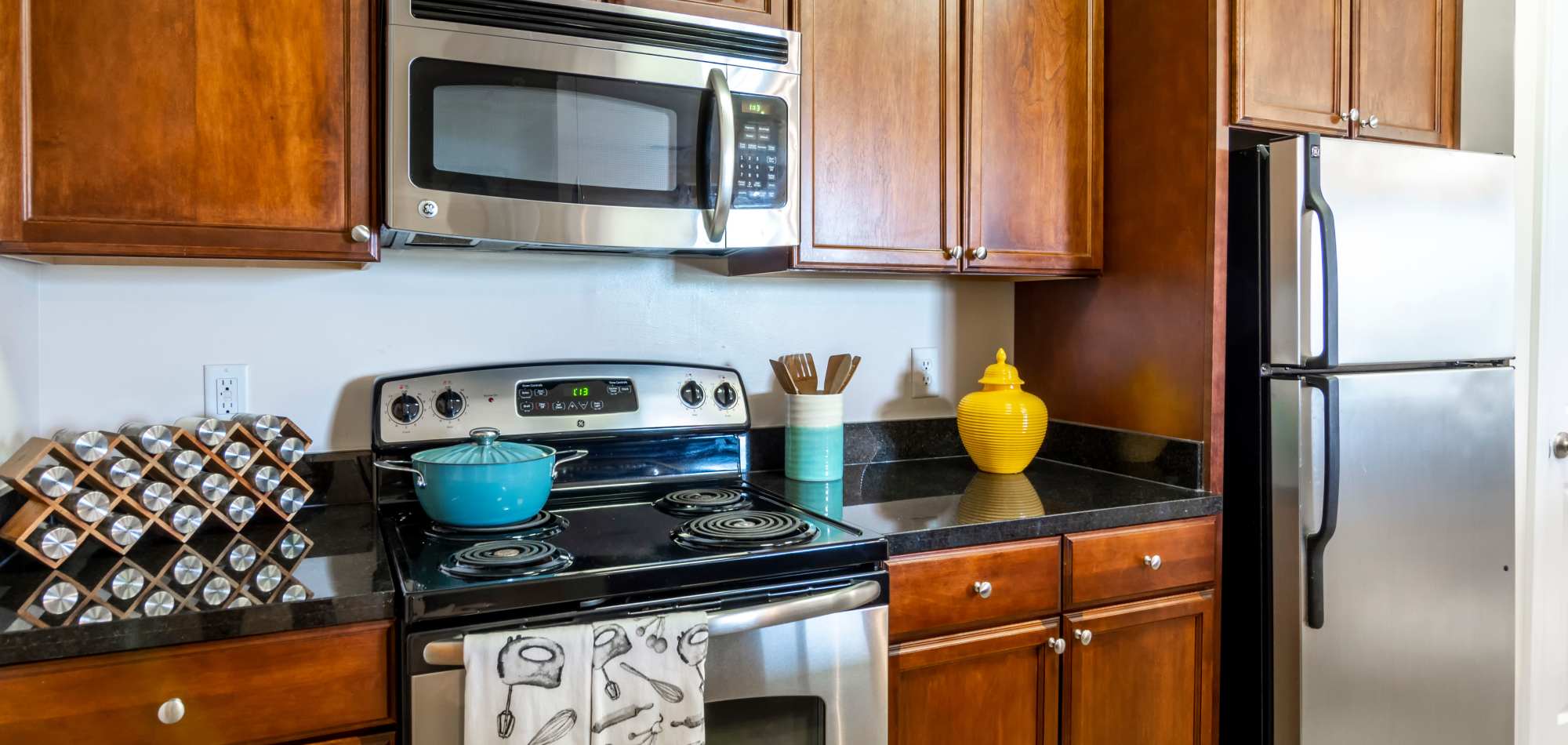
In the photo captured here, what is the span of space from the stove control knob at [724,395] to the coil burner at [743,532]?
1.35ft


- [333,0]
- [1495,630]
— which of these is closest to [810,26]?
[333,0]

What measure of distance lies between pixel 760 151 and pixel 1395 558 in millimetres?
1512

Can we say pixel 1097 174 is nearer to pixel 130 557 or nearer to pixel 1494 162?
pixel 1494 162

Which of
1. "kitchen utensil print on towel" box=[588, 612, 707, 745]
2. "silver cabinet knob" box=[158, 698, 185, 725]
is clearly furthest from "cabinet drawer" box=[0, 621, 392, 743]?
"kitchen utensil print on towel" box=[588, 612, 707, 745]

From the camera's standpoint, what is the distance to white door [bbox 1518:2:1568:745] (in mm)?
2322

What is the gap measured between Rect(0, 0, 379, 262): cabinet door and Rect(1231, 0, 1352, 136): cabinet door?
1.62 metres

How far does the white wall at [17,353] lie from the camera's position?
1.42 meters

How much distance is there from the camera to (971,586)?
1625mm

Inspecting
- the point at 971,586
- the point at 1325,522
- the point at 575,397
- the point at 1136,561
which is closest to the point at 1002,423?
the point at 1136,561

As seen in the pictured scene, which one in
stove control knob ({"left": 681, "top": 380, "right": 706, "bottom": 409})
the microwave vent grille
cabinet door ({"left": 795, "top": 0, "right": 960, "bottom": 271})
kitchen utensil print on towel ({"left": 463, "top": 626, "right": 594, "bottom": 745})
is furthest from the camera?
stove control knob ({"left": 681, "top": 380, "right": 706, "bottom": 409})

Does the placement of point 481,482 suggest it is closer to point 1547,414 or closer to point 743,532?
point 743,532

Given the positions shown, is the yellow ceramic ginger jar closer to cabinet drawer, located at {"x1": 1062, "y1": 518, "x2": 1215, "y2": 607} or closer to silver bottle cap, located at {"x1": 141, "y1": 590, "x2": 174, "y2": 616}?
cabinet drawer, located at {"x1": 1062, "y1": 518, "x2": 1215, "y2": 607}

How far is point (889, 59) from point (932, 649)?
113 cm

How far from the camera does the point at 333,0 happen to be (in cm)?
148
